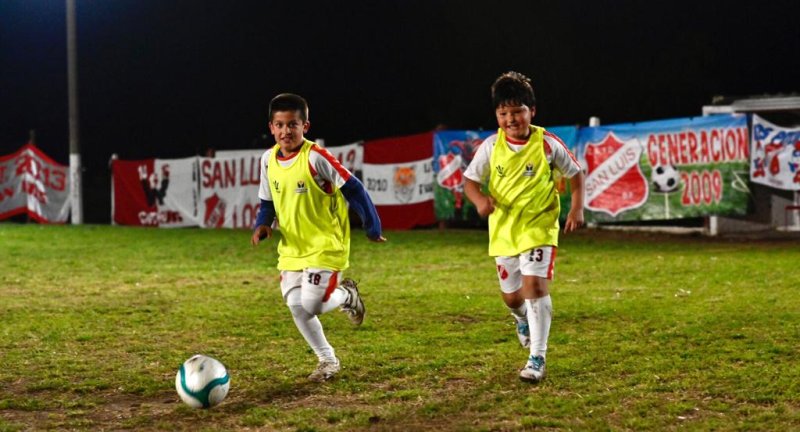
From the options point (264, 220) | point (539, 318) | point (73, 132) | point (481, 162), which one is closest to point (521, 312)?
point (539, 318)

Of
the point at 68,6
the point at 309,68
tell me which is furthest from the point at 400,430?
the point at 309,68

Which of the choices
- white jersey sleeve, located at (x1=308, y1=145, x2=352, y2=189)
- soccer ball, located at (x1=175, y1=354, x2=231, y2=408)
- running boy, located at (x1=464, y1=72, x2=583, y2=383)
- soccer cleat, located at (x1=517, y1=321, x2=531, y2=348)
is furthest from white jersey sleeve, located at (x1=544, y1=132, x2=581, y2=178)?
soccer ball, located at (x1=175, y1=354, x2=231, y2=408)

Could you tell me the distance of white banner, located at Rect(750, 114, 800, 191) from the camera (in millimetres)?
17094

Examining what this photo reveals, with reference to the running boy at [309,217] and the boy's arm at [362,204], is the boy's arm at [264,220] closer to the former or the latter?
the running boy at [309,217]

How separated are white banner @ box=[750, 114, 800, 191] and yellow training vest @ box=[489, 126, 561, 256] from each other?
454 inches

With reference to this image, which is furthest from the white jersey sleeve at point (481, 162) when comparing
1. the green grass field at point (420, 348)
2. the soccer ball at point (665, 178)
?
the soccer ball at point (665, 178)

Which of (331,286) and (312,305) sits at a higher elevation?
(331,286)

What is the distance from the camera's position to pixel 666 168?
1806 centimetres

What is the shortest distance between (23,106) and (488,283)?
50098 mm

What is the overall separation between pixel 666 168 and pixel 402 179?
213 inches

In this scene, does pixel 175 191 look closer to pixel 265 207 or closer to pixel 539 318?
pixel 265 207

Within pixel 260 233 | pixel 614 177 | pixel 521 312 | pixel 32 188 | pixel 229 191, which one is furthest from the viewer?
pixel 32 188

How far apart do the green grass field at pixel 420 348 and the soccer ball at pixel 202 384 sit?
0.29ft

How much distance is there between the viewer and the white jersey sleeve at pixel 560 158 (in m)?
6.82
